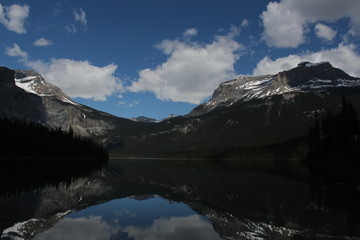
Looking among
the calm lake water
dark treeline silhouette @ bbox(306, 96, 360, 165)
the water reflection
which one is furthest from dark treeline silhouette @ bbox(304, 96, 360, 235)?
the water reflection

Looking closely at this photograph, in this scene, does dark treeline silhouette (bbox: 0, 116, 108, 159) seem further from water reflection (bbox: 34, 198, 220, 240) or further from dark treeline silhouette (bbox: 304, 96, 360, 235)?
water reflection (bbox: 34, 198, 220, 240)

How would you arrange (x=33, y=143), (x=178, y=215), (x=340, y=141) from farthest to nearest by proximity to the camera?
1. (x=33, y=143)
2. (x=340, y=141)
3. (x=178, y=215)

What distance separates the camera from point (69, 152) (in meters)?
166

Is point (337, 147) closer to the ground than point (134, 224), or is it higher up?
higher up

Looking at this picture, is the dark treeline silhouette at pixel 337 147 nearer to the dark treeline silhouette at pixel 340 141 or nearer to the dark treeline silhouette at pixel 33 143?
the dark treeline silhouette at pixel 340 141

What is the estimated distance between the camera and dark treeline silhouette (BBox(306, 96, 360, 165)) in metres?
98.7

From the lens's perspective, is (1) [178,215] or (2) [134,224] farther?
(1) [178,215]

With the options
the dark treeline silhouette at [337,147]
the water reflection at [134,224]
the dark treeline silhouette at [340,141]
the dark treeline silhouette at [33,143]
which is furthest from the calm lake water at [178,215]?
the dark treeline silhouette at [33,143]

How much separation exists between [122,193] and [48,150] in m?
122

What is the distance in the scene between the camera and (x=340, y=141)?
107 m

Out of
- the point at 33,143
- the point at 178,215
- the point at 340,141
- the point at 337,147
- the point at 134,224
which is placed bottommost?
the point at 134,224

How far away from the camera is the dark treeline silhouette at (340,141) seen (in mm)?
98738

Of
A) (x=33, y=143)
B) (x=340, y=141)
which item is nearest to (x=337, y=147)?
(x=340, y=141)

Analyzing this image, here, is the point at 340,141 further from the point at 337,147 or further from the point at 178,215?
the point at 178,215
